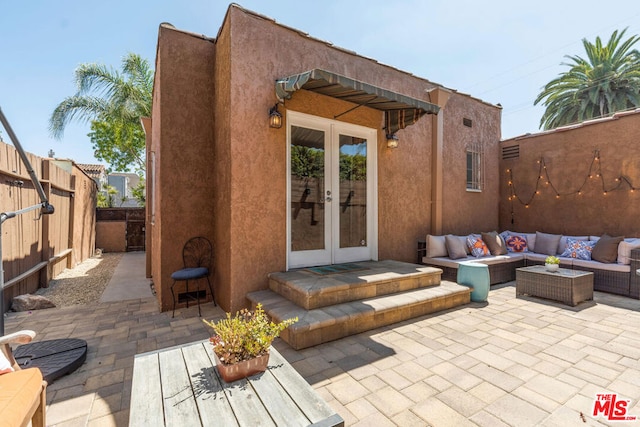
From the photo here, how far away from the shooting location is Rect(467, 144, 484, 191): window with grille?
286 inches

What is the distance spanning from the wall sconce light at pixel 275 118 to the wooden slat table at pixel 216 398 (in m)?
3.24

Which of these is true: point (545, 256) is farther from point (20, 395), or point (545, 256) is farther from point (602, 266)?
point (20, 395)

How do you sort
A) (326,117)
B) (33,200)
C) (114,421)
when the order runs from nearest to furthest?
(114,421) < (326,117) < (33,200)

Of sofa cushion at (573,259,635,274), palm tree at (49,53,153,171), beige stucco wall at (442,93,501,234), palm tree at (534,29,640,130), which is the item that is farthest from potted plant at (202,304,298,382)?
palm tree at (534,29,640,130)

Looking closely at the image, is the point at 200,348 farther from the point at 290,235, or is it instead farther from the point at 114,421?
the point at 290,235

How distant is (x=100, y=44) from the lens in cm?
908

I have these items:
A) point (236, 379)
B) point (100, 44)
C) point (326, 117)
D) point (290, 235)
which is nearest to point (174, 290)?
point (290, 235)

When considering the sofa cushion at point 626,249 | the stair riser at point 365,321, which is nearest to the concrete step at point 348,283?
the stair riser at point 365,321

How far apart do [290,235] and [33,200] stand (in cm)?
494

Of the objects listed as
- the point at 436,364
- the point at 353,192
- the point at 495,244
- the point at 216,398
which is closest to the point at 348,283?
the point at 436,364

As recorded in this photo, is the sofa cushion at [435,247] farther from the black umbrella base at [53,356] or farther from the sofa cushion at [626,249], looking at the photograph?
the black umbrella base at [53,356]

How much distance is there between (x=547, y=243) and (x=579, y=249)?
69cm

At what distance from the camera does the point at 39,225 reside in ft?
A: 18.6

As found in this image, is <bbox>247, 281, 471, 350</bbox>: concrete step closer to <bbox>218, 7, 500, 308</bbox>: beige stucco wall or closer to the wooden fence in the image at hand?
<bbox>218, 7, 500, 308</bbox>: beige stucco wall
